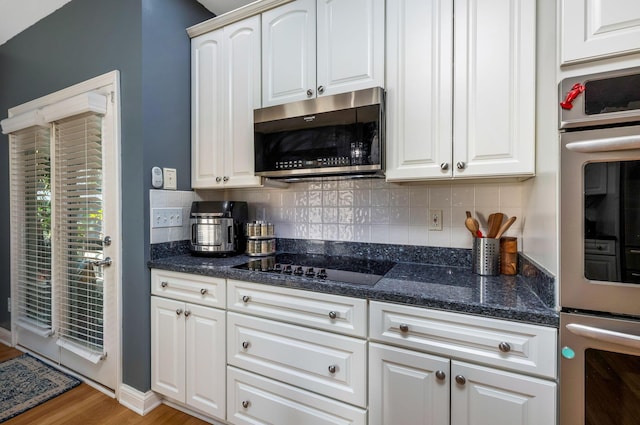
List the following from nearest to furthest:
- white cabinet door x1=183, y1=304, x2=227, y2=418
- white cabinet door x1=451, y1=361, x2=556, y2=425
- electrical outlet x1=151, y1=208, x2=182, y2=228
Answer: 1. white cabinet door x1=451, y1=361, x2=556, y2=425
2. white cabinet door x1=183, y1=304, x2=227, y2=418
3. electrical outlet x1=151, y1=208, x2=182, y2=228

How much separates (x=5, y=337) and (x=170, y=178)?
7.70ft

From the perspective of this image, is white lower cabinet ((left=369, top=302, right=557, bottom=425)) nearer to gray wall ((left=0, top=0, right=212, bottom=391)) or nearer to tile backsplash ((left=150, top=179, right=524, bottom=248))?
tile backsplash ((left=150, top=179, right=524, bottom=248))

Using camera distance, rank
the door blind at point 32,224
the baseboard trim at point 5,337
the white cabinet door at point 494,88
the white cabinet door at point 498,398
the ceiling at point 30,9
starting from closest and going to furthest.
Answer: the white cabinet door at point 498,398 < the white cabinet door at point 494,88 < the ceiling at point 30,9 < the door blind at point 32,224 < the baseboard trim at point 5,337

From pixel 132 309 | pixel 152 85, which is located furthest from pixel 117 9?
pixel 132 309

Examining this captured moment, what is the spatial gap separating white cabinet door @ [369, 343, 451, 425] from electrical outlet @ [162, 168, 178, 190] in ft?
4.91

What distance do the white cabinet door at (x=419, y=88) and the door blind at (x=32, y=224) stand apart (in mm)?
2477

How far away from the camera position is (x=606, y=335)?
842 mm

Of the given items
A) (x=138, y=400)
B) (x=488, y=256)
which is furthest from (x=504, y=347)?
(x=138, y=400)

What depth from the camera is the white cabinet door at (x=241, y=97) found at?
70.7 inches

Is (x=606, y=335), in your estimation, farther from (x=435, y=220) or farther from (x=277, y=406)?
(x=277, y=406)

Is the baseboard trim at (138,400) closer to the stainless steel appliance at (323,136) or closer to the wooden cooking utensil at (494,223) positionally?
the stainless steel appliance at (323,136)

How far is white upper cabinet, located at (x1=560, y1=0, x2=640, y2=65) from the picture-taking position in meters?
0.87

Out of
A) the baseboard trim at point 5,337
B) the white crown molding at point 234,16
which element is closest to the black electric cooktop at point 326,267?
the white crown molding at point 234,16

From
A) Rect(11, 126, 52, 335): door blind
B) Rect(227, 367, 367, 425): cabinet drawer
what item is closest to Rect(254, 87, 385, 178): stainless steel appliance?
Rect(227, 367, 367, 425): cabinet drawer
